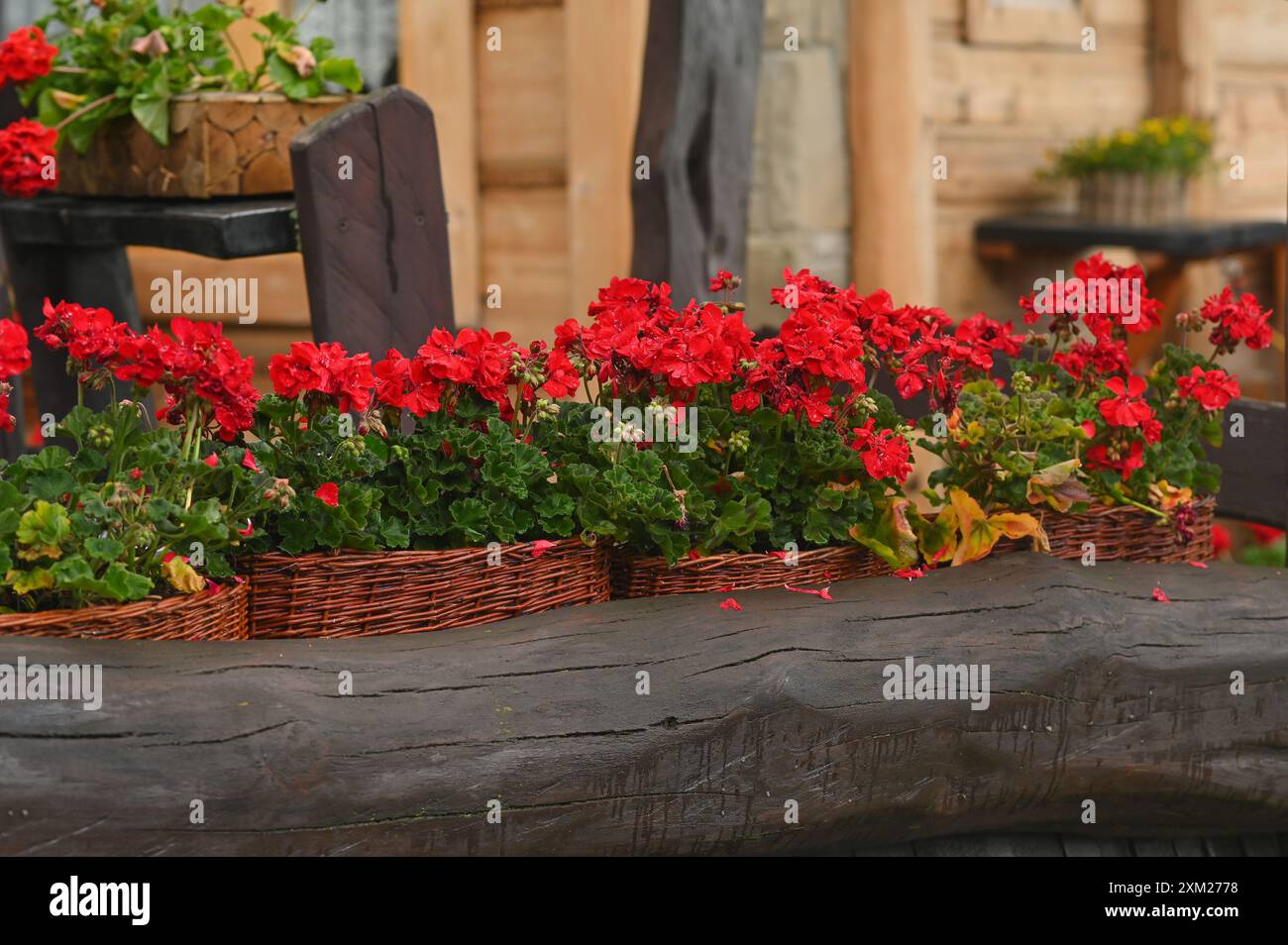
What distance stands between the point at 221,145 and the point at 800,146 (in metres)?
2.20

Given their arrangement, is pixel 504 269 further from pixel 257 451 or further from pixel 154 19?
pixel 257 451

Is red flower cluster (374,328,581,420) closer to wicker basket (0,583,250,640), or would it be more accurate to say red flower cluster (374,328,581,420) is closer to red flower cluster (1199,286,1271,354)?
wicker basket (0,583,250,640)

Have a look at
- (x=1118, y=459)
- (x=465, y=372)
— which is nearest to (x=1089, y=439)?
(x=1118, y=459)

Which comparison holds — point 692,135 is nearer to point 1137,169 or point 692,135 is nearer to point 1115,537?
point 1115,537

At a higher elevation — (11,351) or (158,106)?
(158,106)

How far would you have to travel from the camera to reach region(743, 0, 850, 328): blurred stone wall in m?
4.73

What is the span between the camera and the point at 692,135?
373 centimetres

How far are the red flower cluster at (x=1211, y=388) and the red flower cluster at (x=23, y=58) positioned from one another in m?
2.15

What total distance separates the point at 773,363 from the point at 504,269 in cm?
269

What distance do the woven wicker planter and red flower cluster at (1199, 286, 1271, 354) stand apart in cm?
163

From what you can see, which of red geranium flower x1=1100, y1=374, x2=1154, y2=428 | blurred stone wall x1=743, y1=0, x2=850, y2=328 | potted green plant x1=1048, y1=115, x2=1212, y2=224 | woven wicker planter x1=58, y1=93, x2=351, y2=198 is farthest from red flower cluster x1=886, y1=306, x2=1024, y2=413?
potted green plant x1=1048, y1=115, x2=1212, y2=224

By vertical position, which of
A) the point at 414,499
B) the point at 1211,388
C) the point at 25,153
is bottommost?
the point at 414,499

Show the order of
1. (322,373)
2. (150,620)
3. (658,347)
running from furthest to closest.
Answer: (658,347)
(322,373)
(150,620)
